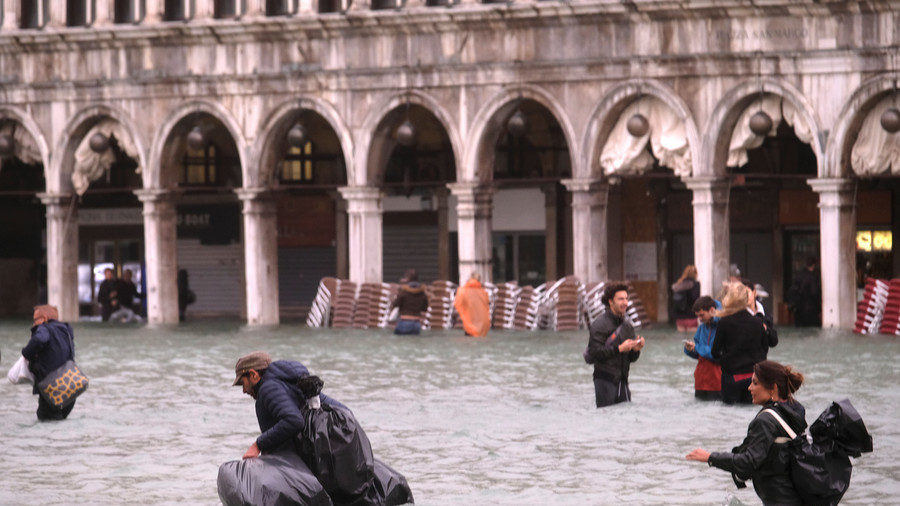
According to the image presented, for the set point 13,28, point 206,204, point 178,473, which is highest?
point 13,28

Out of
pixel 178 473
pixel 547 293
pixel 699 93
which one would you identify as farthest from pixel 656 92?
pixel 178 473

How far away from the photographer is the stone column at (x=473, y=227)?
32.9 metres

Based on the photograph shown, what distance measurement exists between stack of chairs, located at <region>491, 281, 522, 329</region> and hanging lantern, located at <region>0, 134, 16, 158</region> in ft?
35.5

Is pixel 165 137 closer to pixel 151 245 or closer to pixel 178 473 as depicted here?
pixel 151 245

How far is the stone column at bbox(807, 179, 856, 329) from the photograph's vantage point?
2953cm

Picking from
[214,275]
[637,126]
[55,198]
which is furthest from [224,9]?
[637,126]

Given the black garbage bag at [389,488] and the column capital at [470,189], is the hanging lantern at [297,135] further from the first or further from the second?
the black garbage bag at [389,488]

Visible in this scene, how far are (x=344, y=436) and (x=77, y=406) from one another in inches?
330

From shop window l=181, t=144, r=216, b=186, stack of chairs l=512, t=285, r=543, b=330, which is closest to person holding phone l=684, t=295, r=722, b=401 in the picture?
stack of chairs l=512, t=285, r=543, b=330

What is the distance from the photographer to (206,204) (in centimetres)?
3975

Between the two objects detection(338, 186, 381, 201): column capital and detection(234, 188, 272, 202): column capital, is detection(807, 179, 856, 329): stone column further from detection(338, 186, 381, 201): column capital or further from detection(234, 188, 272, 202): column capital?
detection(234, 188, 272, 202): column capital

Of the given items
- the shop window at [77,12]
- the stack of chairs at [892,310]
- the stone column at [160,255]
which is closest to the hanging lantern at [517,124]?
the stack of chairs at [892,310]

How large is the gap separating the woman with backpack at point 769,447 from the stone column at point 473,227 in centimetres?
2345

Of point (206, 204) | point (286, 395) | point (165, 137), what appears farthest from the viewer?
point (206, 204)
